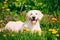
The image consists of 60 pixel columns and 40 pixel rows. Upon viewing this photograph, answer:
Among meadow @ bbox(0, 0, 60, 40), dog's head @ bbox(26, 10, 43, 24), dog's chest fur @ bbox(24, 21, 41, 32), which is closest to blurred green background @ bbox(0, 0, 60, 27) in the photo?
meadow @ bbox(0, 0, 60, 40)

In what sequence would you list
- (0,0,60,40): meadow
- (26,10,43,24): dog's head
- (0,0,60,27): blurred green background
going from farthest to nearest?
(0,0,60,27): blurred green background, (0,0,60,40): meadow, (26,10,43,24): dog's head

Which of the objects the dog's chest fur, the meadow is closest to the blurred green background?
the meadow

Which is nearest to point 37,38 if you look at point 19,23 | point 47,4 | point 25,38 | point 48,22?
point 25,38

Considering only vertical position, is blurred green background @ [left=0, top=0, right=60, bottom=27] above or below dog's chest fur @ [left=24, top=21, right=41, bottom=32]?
above

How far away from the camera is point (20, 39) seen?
6059 millimetres

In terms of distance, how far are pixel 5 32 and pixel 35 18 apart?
2.27 ft

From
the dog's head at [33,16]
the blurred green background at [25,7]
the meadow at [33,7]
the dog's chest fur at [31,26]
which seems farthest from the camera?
the blurred green background at [25,7]

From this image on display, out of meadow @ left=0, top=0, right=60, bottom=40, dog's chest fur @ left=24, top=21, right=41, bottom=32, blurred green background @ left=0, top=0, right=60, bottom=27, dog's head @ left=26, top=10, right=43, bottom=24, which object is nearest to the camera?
dog's head @ left=26, top=10, right=43, bottom=24

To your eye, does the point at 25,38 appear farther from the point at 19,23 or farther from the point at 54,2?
the point at 54,2

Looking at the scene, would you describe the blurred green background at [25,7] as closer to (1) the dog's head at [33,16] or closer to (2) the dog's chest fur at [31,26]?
(2) the dog's chest fur at [31,26]

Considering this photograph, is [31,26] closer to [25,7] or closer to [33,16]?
[33,16]

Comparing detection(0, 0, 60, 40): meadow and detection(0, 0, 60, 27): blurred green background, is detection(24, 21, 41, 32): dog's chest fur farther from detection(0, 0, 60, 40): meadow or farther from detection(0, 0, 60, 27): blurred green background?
detection(0, 0, 60, 27): blurred green background

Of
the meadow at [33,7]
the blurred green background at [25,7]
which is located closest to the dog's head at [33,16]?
the meadow at [33,7]

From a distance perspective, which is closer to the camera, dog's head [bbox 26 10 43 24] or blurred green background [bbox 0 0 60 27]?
dog's head [bbox 26 10 43 24]
